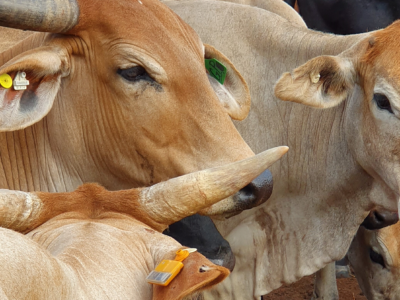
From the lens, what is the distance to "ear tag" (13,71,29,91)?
3271mm

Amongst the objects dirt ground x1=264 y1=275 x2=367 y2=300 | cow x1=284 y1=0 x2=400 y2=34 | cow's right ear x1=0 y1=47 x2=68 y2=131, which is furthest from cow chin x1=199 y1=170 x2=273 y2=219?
cow x1=284 y1=0 x2=400 y2=34

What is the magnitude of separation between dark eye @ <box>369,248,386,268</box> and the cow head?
6.45 ft

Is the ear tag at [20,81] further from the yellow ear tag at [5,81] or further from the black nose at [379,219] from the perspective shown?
the black nose at [379,219]

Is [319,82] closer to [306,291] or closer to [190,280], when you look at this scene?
[190,280]

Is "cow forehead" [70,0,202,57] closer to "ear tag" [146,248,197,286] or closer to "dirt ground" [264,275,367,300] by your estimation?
"ear tag" [146,248,197,286]

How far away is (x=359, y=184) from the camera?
4.29m

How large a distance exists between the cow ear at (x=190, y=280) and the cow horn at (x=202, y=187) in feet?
1.14

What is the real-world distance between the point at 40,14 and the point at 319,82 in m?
1.61

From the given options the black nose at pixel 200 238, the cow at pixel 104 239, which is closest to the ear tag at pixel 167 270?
the cow at pixel 104 239

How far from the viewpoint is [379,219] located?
4465 mm

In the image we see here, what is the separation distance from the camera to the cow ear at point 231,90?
397 cm

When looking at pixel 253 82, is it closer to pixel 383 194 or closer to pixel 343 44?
pixel 343 44

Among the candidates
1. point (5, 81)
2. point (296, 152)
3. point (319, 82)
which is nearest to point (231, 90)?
point (319, 82)

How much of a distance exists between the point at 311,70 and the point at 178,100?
2.93ft
